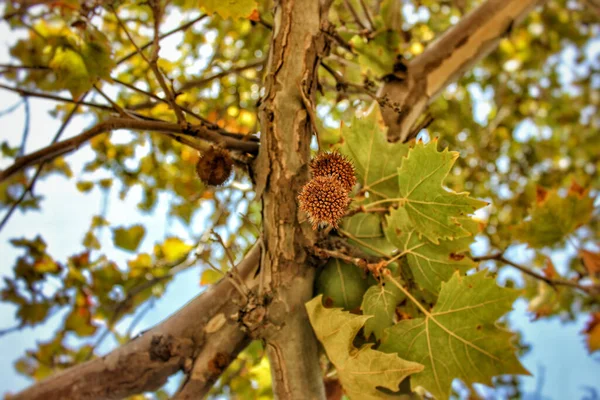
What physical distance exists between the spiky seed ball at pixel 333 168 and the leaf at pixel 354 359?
0.22 metres

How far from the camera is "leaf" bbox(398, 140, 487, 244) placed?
758 mm

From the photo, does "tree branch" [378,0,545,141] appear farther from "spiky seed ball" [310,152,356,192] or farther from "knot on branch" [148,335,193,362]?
"knot on branch" [148,335,193,362]

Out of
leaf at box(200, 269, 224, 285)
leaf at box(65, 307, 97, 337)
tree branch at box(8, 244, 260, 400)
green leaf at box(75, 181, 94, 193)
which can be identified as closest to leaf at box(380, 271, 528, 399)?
tree branch at box(8, 244, 260, 400)

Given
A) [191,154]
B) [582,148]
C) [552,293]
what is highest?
[582,148]

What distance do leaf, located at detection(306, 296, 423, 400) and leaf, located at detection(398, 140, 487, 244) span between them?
0.21 meters

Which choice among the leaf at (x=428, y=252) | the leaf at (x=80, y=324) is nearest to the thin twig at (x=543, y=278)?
the leaf at (x=428, y=252)

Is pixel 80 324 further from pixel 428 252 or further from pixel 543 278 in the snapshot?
pixel 543 278

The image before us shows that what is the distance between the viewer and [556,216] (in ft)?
4.37

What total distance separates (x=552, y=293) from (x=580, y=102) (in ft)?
9.25

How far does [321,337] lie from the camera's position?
2.64ft

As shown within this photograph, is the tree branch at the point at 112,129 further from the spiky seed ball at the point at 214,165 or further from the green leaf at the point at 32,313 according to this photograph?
the green leaf at the point at 32,313

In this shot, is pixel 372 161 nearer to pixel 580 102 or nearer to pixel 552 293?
pixel 552 293

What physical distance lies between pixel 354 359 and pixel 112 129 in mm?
602

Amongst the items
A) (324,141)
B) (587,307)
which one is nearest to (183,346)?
(324,141)
